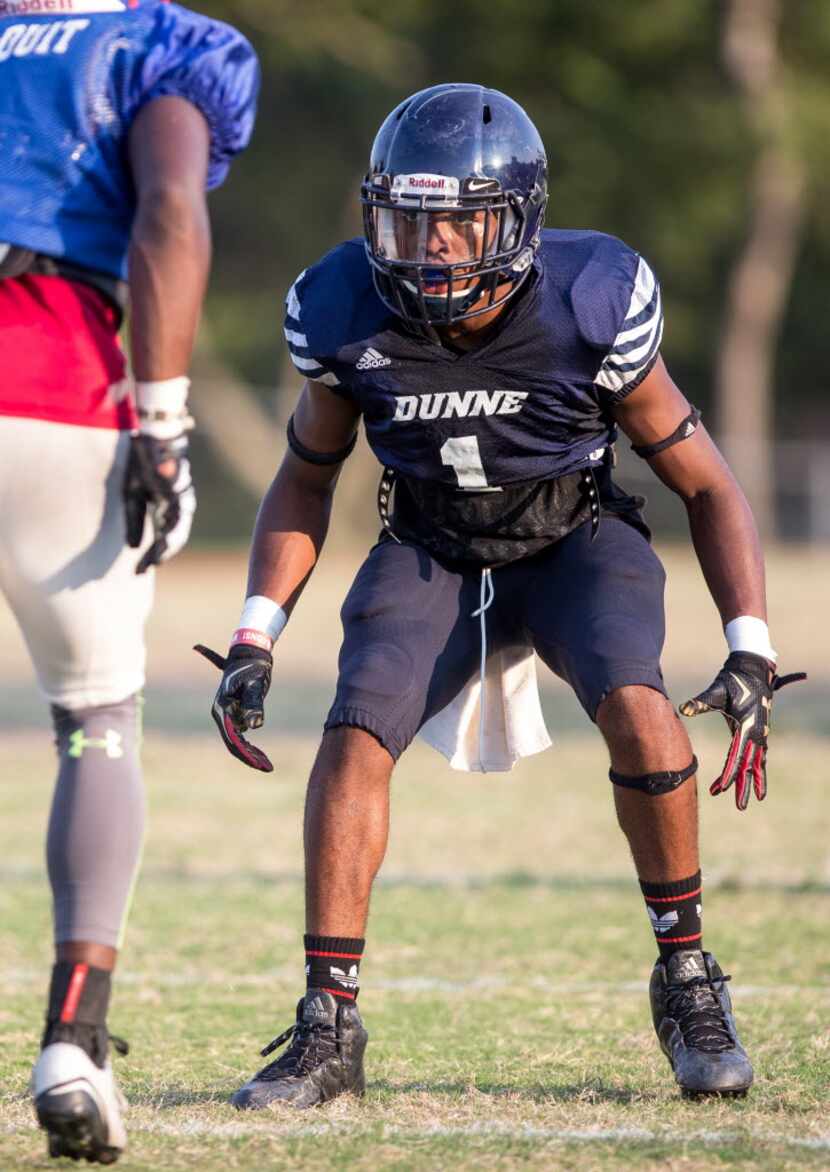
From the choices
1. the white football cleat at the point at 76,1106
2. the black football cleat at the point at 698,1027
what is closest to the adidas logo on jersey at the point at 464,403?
the black football cleat at the point at 698,1027

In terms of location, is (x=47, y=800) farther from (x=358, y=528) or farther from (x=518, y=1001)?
(x=358, y=528)

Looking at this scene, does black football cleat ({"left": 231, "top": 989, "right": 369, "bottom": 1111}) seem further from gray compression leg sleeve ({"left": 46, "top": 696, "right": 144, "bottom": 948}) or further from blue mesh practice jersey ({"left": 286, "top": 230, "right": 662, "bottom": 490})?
blue mesh practice jersey ({"left": 286, "top": 230, "right": 662, "bottom": 490})

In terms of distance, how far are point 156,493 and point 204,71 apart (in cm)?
76

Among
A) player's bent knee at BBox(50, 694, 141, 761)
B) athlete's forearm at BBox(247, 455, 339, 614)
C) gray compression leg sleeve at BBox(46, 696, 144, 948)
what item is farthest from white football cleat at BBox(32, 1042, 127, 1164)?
athlete's forearm at BBox(247, 455, 339, 614)

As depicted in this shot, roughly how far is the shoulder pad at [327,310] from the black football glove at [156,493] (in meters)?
0.88

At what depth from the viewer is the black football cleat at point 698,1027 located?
373cm

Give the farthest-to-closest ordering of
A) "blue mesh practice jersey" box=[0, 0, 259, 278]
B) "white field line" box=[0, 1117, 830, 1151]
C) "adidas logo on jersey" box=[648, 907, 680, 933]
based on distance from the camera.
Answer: "adidas logo on jersey" box=[648, 907, 680, 933], "white field line" box=[0, 1117, 830, 1151], "blue mesh practice jersey" box=[0, 0, 259, 278]

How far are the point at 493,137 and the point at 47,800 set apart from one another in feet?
17.9

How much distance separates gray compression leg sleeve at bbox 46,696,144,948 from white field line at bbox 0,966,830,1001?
7.09ft

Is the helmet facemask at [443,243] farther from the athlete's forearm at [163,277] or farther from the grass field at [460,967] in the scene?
the grass field at [460,967]

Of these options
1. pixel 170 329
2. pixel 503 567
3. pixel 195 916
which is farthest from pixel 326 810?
pixel 195 916

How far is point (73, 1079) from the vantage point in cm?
304

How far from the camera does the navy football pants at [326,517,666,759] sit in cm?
392

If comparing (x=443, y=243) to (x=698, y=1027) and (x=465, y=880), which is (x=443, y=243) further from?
(x=465, y=880)
